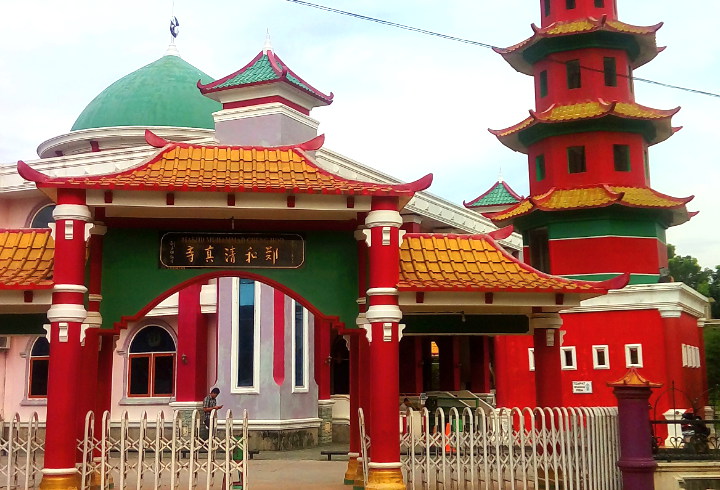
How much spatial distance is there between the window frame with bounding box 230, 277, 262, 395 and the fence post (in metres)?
12.4

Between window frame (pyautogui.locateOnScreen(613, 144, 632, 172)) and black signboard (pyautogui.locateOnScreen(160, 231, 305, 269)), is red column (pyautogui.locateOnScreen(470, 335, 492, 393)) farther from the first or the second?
black signboard (pyautogui.locateOnScreen(160, 231, 305, 269))

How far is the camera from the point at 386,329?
39.9ft

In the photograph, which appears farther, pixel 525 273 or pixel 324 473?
pixel 324 473

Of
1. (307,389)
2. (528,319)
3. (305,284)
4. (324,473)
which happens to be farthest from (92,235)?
(307,389)

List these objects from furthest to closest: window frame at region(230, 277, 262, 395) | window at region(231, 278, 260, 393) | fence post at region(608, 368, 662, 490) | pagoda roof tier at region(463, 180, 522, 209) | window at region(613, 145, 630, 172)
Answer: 1. pagoda roof tier at region(463, 180, 522, 209)
2. window at region(613, 145, 630, 172)
3. window at region(231, 278, 260, 393)
4. window frame at region(230, 277, 262, 395)
5. fence post at region(608, 368, 662, 490)

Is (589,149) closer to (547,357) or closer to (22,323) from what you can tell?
(547,357)

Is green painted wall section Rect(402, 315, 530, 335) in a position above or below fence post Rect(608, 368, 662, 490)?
above

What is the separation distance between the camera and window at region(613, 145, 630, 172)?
24.9 m

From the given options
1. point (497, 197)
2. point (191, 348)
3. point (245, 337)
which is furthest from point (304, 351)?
point (497, 197)

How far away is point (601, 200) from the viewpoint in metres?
23.5

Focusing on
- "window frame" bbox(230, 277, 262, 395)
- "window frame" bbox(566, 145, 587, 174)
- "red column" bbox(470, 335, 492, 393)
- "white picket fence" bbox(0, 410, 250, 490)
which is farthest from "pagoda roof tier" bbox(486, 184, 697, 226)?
"white picket fence" bbox(0, 410, 250, 490)

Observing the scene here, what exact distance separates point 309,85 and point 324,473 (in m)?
12.8

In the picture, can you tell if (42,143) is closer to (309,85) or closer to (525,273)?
(309,85)


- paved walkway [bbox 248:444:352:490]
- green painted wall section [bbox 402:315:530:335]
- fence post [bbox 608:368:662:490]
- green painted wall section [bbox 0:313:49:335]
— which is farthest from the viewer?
green painted wall section [bbox 402:315:530:335]
